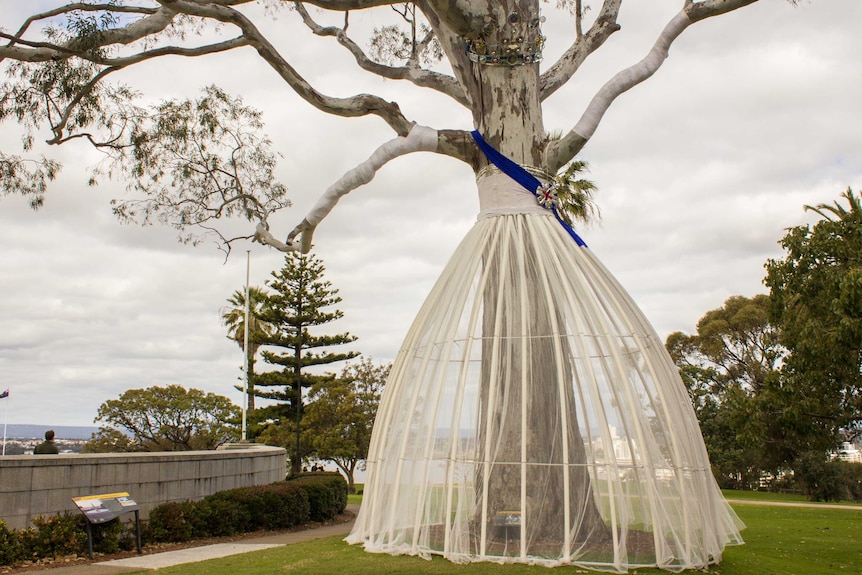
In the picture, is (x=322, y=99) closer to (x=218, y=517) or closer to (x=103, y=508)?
(x=103, y=508)

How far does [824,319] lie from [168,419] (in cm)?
3359

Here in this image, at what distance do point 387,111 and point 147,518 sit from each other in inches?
293

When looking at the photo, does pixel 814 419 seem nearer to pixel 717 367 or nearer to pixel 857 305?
pixel 857 305

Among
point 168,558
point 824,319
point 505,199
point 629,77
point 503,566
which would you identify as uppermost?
point 629,77

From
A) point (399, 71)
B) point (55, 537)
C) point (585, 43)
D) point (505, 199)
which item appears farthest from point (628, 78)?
point (55, 537)

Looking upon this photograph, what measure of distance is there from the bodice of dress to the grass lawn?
13.6 feet

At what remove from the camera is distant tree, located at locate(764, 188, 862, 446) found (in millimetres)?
10352

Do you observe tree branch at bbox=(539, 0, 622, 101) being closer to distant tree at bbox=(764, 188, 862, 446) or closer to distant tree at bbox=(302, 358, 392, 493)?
distant tree at bbox=(764, 188, 862, 446)

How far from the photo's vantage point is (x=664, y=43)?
11.5m

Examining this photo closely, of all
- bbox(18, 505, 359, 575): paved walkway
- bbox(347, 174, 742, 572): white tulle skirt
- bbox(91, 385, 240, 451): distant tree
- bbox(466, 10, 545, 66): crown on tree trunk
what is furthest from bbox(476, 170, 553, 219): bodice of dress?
bbox(91, 385, 240, 451): distant tree

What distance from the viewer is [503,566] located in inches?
274

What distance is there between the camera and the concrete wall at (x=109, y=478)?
9984 millimetres

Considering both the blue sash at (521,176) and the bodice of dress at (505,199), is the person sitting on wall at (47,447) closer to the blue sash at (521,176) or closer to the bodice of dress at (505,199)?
the bodice of dress at (505,199)

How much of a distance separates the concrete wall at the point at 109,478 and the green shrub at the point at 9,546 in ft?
1.21
